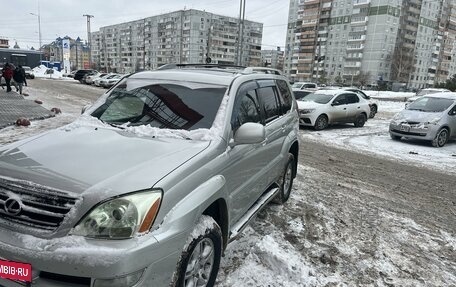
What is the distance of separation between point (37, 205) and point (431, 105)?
13842mm

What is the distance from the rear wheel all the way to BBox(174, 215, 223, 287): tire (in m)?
11.6

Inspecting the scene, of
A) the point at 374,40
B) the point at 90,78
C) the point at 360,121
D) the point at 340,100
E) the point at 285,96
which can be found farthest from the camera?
the point at 374,40

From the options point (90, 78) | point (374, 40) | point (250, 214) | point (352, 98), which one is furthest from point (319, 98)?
point (374, 40)

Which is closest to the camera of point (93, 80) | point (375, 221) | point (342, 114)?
point (375, 221)

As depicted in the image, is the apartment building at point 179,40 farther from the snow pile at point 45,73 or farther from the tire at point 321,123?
the tire at point 321,123

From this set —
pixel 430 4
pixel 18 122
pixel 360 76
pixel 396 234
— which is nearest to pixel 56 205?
pixel 396 234

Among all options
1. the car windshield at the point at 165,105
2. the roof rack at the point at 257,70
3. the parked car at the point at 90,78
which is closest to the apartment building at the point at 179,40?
the parked car at the point at 90,78

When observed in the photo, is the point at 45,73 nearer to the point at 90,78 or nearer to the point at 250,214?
the point at 90,78

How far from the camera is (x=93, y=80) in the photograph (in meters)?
40.0

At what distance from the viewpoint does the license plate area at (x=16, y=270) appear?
6.90 ft

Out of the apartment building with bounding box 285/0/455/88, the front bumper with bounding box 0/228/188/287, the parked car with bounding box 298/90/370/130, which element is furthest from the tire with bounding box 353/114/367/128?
the apartment building with bounding box 285/0/455/88

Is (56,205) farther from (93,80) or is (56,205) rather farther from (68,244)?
(93,80)

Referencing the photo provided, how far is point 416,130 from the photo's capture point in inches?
487

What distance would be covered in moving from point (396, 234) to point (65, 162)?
13.3ft
